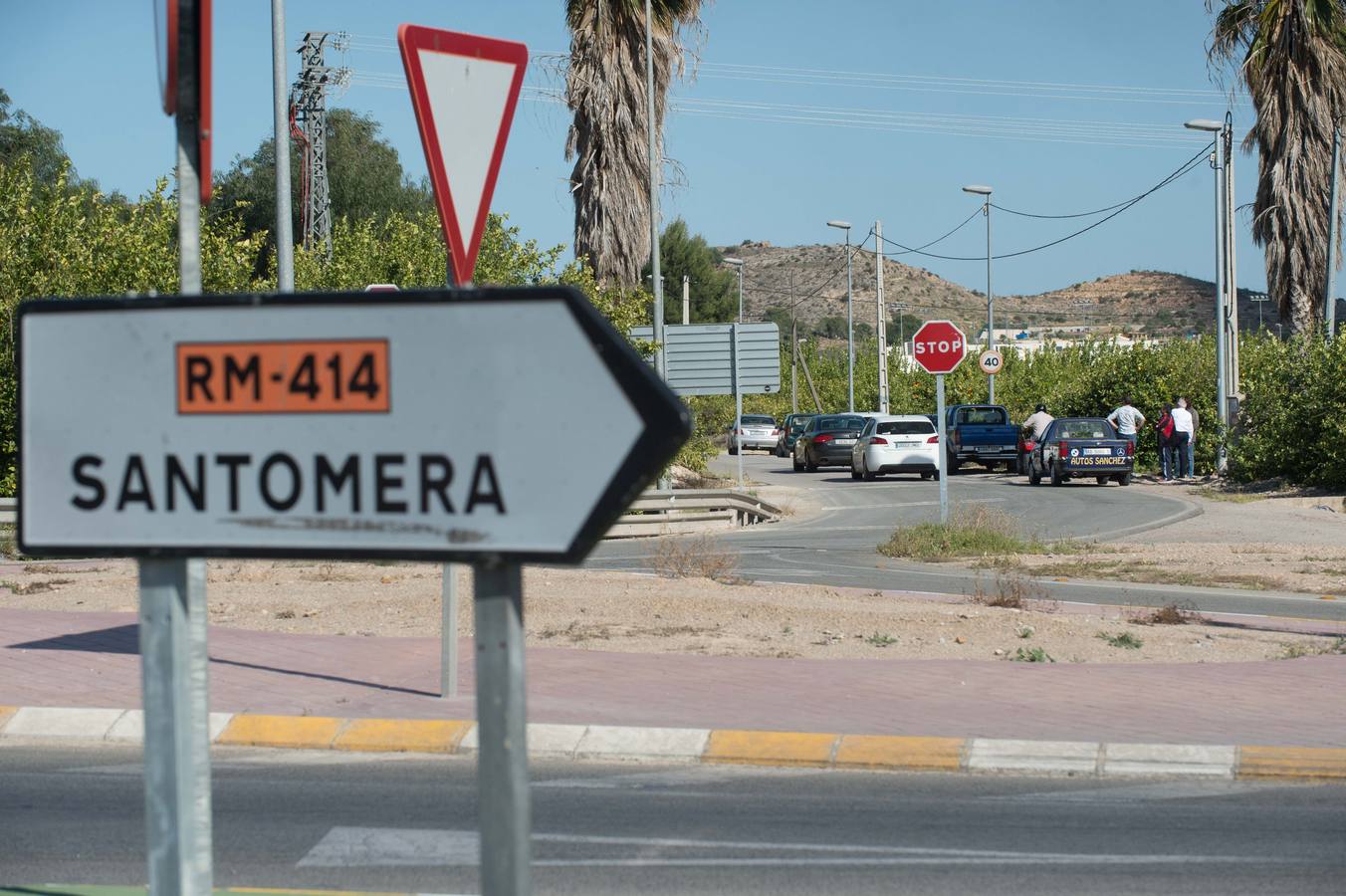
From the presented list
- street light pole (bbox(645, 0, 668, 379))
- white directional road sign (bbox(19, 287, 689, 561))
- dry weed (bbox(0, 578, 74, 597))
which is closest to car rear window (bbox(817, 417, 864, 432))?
street light pole (bbox(645, 0, 668, 379))

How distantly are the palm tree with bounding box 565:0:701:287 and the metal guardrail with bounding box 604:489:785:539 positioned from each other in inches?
302

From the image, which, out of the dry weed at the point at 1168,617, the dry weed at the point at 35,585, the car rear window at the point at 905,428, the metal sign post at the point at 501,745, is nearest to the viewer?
the metal sign post at the point at 501,745

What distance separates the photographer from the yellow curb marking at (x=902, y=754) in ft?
24.0

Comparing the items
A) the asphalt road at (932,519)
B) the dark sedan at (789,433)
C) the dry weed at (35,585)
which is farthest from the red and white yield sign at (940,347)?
the dark sedan at (789,433)

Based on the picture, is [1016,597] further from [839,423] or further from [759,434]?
[759,434]

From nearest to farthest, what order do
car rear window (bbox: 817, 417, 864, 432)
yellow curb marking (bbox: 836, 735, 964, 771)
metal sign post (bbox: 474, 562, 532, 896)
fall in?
metal sign post (bbox: 474, 562, 532, 896)
yellow curb marking (bbox: 836, 735, 964, 771)
car rear window (bbox: 817, 417, 864, 432)

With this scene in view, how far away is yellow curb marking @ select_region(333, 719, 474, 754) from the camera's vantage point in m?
7.70

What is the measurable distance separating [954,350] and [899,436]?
60.6 feet

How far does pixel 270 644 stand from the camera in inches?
410

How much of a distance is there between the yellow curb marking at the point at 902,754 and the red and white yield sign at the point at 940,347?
11.7m

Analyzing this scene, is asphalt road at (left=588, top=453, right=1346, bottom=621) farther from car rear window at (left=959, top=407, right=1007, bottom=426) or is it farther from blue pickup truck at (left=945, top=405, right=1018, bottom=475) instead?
car rear window at (left=959, top=407, right=1007, bottom=426)

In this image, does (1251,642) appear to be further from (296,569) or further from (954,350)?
(296,569)

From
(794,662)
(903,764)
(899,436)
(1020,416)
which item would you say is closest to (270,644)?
(794,662)

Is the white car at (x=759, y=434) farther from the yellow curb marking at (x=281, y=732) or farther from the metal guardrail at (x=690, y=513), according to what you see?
the yellow curb marking at (x=281, y=732)
